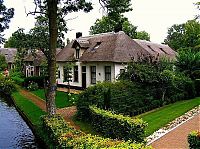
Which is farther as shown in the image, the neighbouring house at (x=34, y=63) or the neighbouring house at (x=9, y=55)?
the neighbouring house at (x=9, y=55)

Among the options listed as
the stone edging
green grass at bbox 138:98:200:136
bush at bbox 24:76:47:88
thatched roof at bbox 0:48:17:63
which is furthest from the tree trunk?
thatched roof at bbox 0:48:17:63

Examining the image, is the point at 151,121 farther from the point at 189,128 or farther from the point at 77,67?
the point at 77,67

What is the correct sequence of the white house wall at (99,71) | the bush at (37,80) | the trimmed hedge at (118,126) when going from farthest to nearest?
the bush at (37,80) → the white house wall at (99,71) → the trimmed hedge at (118,126)

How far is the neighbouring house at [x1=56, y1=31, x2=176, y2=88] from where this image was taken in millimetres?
31359

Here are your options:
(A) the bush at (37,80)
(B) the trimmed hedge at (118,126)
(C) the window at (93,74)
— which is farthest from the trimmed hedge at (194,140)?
(A) the bush at (37,80)

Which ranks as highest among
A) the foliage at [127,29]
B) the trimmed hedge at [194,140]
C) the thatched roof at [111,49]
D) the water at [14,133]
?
the foliage at [127,29]

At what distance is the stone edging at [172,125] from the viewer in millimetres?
14952

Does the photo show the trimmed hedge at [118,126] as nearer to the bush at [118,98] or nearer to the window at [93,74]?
the bush at [118,98]

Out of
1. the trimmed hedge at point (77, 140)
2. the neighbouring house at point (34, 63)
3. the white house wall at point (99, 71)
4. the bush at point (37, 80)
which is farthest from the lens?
the neighbouring house at point (34, 63)

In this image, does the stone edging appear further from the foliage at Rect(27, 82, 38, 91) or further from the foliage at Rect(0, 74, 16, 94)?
the foliage at Rect(0, 74, 16, 94)

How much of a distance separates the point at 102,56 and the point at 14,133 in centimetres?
1473

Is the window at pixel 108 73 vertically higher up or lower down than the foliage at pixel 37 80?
higher up

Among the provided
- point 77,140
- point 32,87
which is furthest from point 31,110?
point 32,87

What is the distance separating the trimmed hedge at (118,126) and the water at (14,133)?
342 cm
